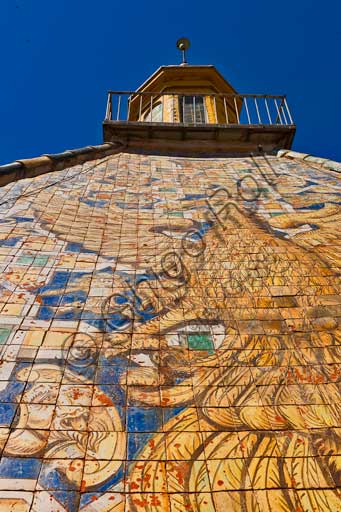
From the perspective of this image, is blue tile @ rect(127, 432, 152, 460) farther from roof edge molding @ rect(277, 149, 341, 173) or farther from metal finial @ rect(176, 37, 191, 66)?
metal finial @ rect(176, 37, 191, 66)

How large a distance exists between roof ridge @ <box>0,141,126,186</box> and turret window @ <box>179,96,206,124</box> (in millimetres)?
4427

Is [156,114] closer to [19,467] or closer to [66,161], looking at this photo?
[66,161]

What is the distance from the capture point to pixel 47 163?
5.95 m

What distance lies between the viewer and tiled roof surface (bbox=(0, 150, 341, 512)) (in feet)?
6.28

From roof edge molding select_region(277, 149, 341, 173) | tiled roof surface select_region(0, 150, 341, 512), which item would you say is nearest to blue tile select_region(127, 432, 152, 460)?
tiled roof surface select_region(0, 150, 341, 512)

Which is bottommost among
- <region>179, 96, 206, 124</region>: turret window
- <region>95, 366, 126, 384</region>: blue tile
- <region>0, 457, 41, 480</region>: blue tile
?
<region>0, 457, 41, 480</region>: blue tile

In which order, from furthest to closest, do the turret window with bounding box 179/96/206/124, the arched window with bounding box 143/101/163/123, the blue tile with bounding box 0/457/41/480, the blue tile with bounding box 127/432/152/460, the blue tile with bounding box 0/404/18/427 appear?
the arched window with bounding box 143/101/163/123, the turret window with bounding box 179/96/206/124, the blue tile with bounding box 0/404/18/427, the blue tile with bounding box 127/432/152/460, the blue tile with bounding box 0/457/41/480

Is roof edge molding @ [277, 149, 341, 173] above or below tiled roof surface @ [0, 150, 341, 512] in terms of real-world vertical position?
above

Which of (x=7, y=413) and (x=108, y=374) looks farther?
(x=108, y=374)

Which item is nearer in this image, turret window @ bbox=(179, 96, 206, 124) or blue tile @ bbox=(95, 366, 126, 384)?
blue tile @ bbox=(95, 366, 126, 384)

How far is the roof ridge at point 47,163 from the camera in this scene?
17.7 feet

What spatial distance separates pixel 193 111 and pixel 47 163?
6475 millimetres

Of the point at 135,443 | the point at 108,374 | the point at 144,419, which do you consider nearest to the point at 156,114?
the point at 108,374

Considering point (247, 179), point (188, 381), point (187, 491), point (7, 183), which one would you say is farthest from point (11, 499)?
point (247, 179)
